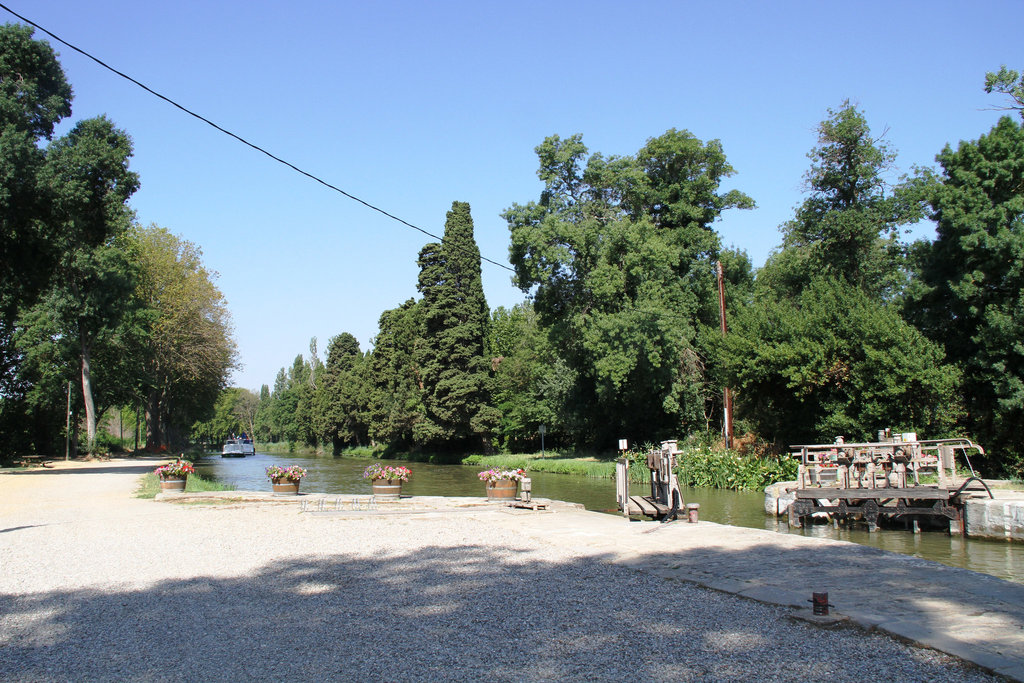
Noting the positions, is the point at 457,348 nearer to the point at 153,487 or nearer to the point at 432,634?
the point at 153,487

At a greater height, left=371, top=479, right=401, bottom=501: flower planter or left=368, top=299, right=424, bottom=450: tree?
left=368, top=299, right=424, bottom=450: tree

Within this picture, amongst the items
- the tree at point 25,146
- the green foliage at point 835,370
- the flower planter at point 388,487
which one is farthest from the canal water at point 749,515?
the tree at point 25,146

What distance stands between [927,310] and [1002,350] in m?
3.51

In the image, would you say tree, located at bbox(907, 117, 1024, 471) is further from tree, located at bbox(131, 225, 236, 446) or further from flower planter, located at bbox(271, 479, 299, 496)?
tree, located at bbox(131, 225, 236, 446)

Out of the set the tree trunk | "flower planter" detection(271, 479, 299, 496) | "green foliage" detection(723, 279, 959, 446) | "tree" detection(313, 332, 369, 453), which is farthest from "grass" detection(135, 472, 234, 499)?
"tree" detection(313, 332, 369, 453)

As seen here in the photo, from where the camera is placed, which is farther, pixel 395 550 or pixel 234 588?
Result: pixel 395 550

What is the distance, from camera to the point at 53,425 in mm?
46500

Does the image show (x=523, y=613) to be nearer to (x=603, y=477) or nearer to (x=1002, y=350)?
(x=1002, y=350)

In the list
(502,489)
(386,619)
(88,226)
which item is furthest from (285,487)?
(88,226)

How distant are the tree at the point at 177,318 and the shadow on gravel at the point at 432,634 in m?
44.3

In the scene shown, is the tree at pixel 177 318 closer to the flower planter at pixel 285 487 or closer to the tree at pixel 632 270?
the tree at pixel 632 270

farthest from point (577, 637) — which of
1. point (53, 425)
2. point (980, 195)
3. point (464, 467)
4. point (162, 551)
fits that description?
point (53, 425)

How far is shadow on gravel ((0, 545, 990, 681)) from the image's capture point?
5.16 metres

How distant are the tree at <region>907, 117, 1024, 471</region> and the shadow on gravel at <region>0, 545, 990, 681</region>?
19553 millimetres
